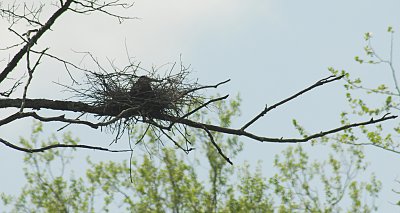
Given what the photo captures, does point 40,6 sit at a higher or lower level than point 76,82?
higher

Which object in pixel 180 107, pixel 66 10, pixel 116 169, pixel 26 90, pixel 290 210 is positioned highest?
pixel 116 169

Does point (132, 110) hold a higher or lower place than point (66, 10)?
lower

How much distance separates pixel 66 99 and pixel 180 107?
77 centimetres

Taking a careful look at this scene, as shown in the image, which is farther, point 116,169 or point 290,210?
point 116,169

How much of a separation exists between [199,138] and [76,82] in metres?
13.6

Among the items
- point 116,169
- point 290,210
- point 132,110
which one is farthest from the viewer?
point 116,169

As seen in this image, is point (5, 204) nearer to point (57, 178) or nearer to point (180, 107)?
point (57, 178)

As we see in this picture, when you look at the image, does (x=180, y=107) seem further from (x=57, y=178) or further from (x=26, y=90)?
(x=57, y=178)

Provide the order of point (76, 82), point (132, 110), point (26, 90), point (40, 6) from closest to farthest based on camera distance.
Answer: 1. point (26, 90)
2. point (132, 110)
3. point (76, 82)
4. point (40, 6)

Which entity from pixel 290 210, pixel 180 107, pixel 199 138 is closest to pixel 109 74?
pixel 180 107

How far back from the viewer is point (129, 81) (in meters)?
6.37

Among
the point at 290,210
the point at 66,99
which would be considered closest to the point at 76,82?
the point at 66,99

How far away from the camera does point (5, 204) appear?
19234 millimetres

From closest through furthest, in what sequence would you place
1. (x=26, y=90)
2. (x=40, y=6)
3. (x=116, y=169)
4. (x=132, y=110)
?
(x=26, y=90), (x=132, y=110), (x=40, y=6), (x=116, y=169)
